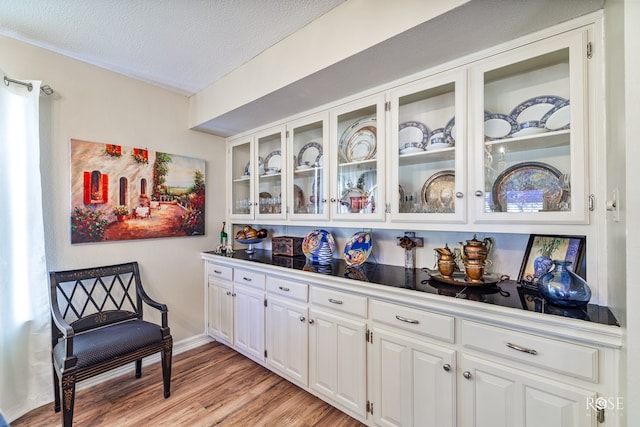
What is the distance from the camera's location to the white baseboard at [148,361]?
6.80 feet

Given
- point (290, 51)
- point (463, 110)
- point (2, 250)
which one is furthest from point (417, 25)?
point (2, 250)

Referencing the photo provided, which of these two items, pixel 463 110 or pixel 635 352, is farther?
pixel 463 110

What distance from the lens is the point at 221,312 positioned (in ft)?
8.33

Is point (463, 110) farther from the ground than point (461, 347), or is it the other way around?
point (463, 110)

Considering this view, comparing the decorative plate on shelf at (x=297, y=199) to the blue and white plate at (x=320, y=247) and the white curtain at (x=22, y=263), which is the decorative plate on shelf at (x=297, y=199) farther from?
the white curtain at (x=22, y=263)

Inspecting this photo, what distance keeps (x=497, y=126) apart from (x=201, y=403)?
254 cm

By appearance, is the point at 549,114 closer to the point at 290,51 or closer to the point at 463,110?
the point at 463,110

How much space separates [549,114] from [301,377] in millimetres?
2129

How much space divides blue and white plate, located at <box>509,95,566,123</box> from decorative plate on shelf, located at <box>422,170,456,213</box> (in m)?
0.41

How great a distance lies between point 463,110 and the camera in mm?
1459

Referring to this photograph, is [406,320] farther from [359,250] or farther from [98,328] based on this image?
[98,328]

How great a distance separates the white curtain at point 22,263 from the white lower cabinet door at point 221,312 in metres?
1.13

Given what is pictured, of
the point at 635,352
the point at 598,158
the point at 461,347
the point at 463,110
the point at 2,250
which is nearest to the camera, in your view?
the point at 635,352


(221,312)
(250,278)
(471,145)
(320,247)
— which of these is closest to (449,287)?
(471,145)
